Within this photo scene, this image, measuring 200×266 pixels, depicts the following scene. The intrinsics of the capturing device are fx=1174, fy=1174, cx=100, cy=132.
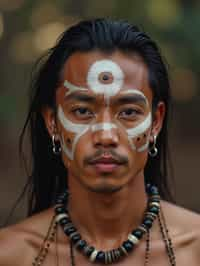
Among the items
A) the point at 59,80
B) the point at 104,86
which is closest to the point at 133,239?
the point at 104,86

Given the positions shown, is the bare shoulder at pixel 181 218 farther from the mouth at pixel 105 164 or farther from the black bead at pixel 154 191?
the mouth at pixel 105 164

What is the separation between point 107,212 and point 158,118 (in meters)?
0.60

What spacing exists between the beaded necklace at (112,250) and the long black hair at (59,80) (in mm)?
236

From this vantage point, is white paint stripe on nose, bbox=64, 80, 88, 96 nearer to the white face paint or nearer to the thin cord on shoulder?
the white face paint

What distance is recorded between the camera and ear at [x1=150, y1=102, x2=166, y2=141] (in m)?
6.52

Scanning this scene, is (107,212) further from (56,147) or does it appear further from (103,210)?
(56,147)

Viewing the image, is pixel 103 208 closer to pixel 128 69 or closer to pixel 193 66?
pixel 128 69

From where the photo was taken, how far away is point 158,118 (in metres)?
6.55

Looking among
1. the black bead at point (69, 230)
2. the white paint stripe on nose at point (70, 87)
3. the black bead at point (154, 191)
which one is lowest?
the black bead at point (69, 230)

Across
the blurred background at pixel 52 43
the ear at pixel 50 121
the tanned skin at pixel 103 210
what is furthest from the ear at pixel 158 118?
the blurred background at pixel 52 43

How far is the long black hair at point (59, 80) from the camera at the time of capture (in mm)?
6395

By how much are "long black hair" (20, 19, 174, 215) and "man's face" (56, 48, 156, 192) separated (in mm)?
61

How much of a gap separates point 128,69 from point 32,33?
4.24m

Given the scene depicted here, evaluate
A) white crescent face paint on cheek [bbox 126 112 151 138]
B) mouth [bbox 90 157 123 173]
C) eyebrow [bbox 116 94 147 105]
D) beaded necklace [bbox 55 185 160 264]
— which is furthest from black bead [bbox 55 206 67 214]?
eyebrow [bbox 116 94 147 105]
